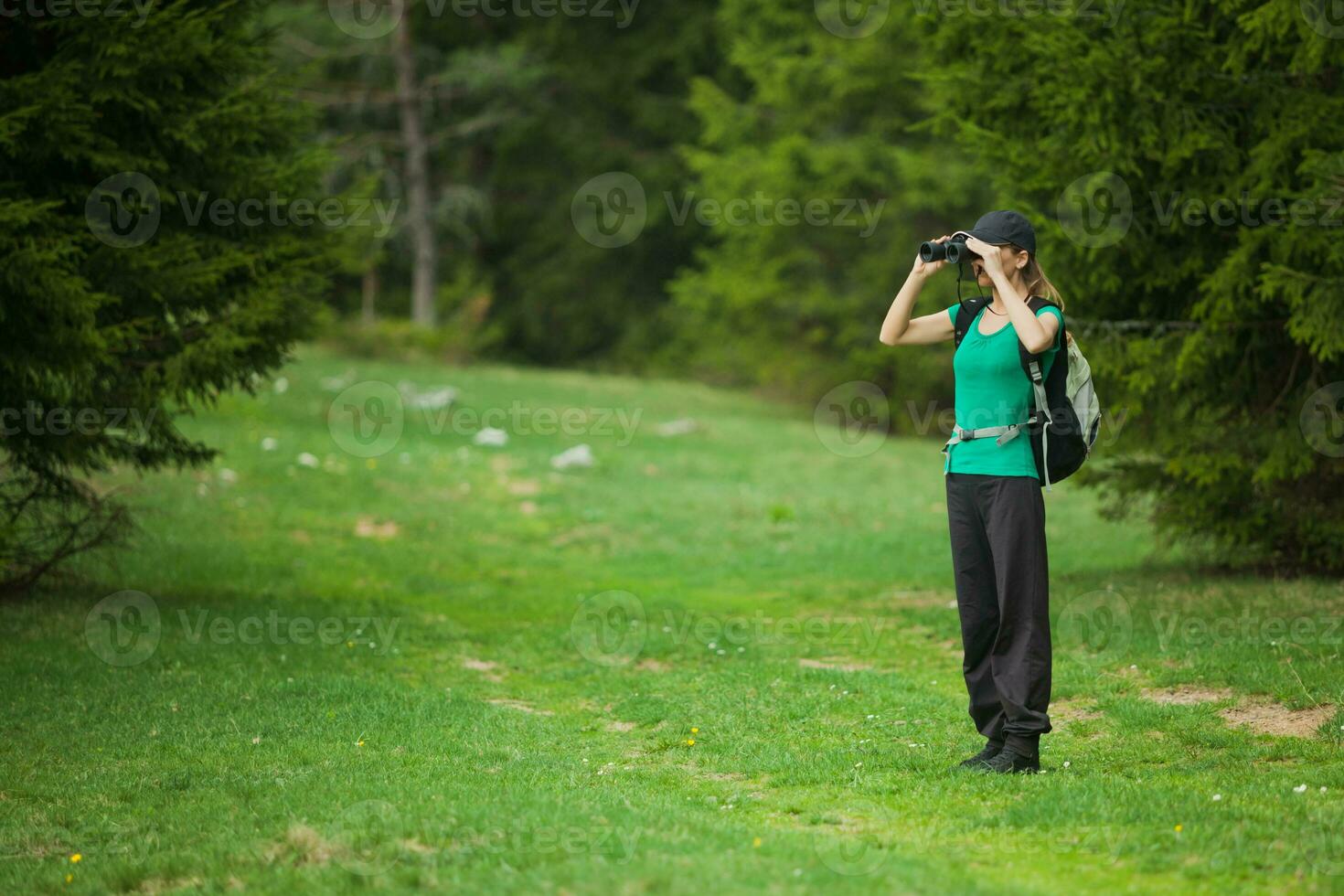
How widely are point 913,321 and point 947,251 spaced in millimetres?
635

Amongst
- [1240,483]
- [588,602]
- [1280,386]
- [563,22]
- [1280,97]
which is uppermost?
[563,22]

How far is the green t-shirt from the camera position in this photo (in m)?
6.03

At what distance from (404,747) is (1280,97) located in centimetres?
767

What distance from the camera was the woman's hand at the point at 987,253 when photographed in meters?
6.03

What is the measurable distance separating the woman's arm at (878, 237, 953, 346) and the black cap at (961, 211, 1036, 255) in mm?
237

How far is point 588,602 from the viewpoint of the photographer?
11.8 metres

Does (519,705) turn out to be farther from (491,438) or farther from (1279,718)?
(491,438)

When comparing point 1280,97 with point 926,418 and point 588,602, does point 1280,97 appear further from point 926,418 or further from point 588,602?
point 926,418

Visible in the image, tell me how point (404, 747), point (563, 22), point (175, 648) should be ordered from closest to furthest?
point (404, 747)
point (175, 648)
point (563, 22)

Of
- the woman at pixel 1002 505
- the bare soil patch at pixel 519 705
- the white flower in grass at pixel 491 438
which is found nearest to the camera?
the woman at pixel 1002 505

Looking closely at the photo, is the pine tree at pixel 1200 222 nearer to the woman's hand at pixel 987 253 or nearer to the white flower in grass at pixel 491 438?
the woman's hand at pixel 987 253

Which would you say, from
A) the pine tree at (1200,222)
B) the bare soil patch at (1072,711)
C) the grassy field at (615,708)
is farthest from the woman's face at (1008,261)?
the pine tree at (1200,222)

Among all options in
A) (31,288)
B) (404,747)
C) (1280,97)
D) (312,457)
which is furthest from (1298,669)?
(312,457)

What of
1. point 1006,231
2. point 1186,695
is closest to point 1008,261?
point 1006,231
